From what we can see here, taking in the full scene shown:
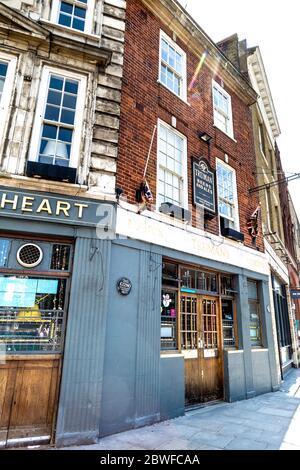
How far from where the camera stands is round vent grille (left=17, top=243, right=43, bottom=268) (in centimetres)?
525

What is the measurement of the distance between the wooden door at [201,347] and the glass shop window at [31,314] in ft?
11.2

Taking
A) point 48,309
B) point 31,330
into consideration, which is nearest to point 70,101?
point 48,309

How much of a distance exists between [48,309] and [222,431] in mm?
4037

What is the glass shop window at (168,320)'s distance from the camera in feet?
22.7

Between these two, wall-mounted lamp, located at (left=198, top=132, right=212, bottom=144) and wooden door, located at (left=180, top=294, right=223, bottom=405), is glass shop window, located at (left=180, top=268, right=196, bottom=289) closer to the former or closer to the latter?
wooden door, located at (left=180, top=294, right=223, bottom=405)

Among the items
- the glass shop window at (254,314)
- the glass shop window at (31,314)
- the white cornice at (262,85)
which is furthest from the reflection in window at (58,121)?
the white cornice at (262,85)

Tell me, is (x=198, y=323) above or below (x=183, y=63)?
below

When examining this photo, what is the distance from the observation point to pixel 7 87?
578 centimetres

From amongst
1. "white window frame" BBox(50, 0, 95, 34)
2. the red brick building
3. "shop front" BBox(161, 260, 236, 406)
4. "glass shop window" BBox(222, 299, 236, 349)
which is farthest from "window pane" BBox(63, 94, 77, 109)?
"glass shop window" BBox(222, 299, 236, 349)

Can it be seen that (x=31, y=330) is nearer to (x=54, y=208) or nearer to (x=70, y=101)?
(x=54, y=208)

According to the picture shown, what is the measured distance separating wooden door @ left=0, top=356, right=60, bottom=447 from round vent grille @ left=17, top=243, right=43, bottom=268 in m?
1.59

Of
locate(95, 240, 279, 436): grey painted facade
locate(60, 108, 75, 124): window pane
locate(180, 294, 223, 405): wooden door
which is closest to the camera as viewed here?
locate(95, 240, 279, 436): grey painted facade

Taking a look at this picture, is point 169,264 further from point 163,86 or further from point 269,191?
point 269,191

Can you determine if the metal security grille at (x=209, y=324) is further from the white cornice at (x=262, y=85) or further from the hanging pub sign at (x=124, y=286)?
the white cornice at (x=262, y=85)
